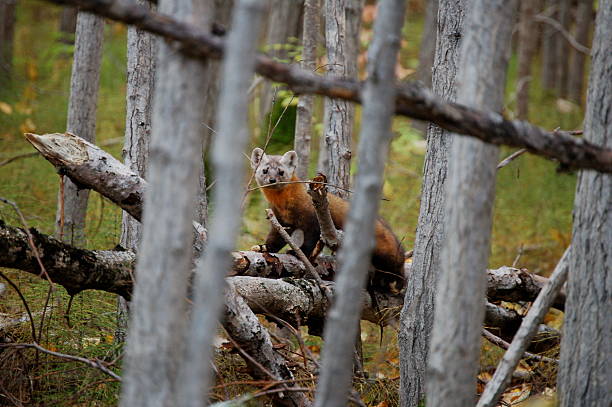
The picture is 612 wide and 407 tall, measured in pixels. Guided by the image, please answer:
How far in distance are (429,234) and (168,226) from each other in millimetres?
2364

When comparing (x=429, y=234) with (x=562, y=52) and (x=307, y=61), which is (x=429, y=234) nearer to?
(x=307, y=61)

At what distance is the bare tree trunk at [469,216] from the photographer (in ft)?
9.46

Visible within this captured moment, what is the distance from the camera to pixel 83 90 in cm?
663

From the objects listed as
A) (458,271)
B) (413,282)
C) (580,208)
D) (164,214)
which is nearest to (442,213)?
(413,282)

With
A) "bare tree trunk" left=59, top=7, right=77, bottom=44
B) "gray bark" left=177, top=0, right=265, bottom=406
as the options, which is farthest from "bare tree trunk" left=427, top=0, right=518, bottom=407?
"bare tree trunk" left=59, top=7, right=77, bottom=44

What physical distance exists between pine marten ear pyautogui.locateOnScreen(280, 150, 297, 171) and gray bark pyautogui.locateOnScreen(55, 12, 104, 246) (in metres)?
1.92

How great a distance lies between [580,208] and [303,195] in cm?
393

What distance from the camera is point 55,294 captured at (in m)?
4.73

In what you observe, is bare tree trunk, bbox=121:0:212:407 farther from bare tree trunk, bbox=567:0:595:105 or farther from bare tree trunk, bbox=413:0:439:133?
bare tree trunk, bbox=567:0:595:105

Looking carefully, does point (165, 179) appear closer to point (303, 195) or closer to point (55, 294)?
point (55, 294)

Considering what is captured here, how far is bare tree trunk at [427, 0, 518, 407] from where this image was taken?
9.46 ft

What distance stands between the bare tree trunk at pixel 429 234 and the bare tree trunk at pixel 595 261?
118 centimetres

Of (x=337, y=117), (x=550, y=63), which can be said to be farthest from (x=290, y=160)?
(x=550, y=63)

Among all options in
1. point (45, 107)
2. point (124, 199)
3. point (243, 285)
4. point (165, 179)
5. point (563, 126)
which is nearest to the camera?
point (165, 179)
